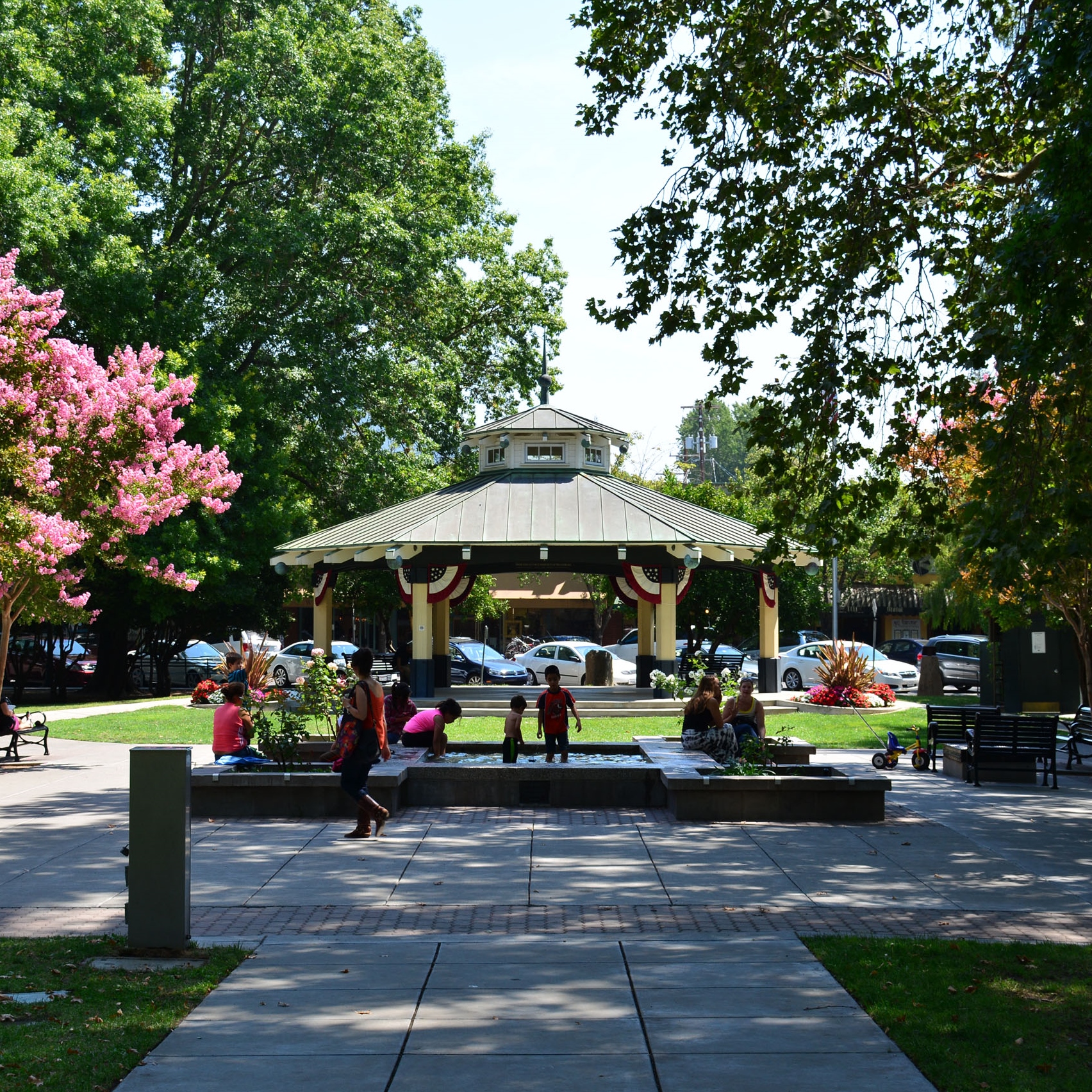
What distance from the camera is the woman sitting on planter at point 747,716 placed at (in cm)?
1620

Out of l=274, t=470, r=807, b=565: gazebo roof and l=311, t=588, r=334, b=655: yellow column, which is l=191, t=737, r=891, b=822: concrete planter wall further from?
l=311, t=588, r=334, b=655: yellow column

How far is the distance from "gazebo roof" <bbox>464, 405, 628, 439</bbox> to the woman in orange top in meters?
20.3

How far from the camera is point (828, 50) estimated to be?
12.6m

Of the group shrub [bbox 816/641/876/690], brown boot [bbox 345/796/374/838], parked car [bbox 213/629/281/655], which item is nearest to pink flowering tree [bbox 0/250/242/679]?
brown boot [bbox 345/796/374/838]

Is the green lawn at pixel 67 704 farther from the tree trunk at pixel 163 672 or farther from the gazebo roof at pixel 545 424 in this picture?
the gazebo roof at pixel 545 424

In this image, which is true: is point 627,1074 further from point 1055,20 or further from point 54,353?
point 54,353

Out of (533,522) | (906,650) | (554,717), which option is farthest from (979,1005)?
(906,650)

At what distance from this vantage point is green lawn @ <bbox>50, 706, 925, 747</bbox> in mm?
21828

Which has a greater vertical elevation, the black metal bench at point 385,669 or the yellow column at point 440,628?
the yellow column at point 440,628

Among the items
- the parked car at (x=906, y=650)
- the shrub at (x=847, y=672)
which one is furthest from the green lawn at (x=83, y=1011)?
the parked car at (x=906, y=650)

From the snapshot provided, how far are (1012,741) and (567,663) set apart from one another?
22117 millimetres

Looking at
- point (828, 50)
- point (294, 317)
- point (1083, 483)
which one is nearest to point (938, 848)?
point (1083, 483)

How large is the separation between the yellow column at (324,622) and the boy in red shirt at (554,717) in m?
14.5

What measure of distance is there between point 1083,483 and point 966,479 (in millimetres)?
11557
